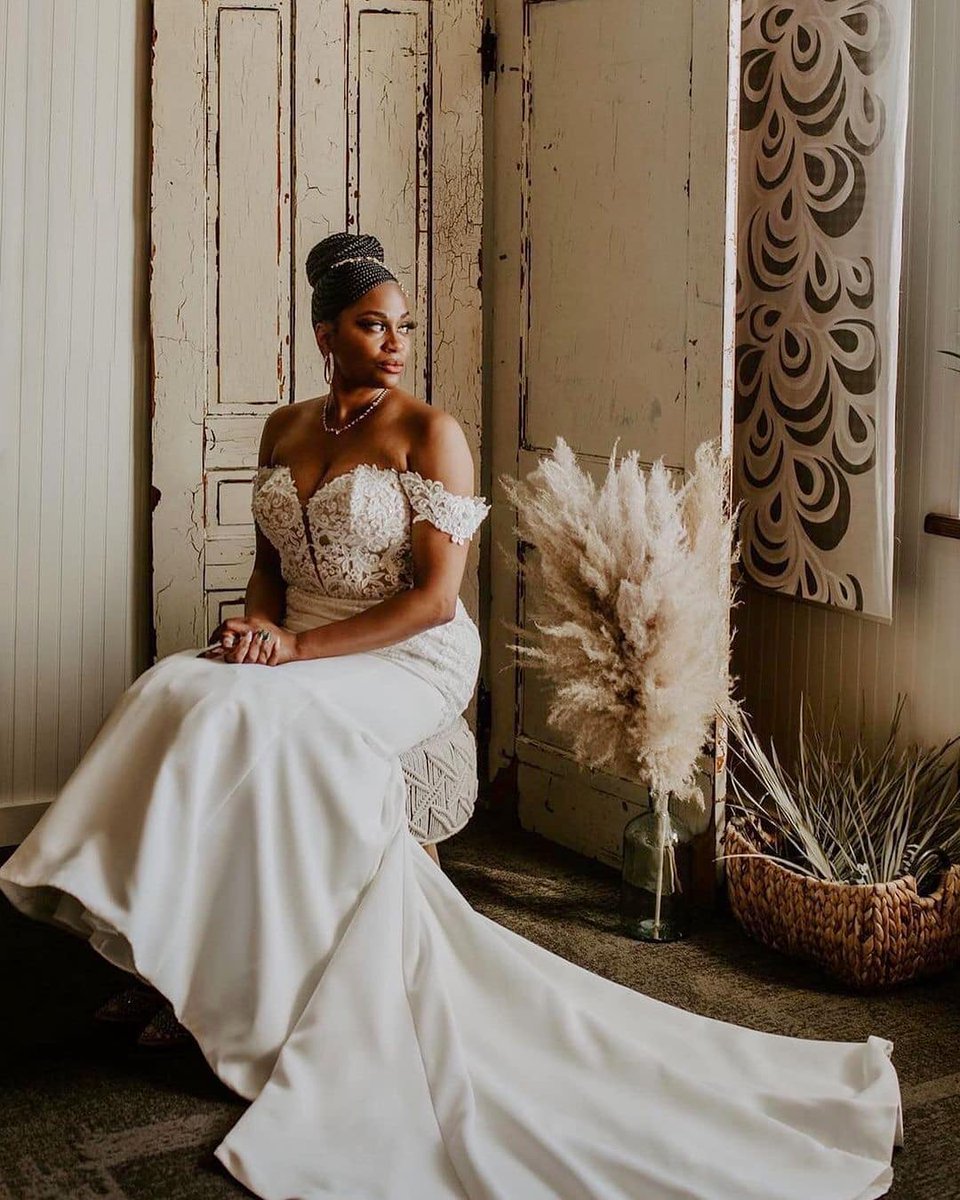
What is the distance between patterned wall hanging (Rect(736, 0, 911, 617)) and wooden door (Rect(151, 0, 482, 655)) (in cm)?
81

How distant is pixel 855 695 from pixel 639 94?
5.11 feet

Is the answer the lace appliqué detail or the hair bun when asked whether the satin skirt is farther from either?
the hair bun

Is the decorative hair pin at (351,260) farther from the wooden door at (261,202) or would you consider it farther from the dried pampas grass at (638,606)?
the wooden door at (261,202)

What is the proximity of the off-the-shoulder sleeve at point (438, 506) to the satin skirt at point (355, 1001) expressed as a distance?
0.46 meters

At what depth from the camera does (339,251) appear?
9.71ft

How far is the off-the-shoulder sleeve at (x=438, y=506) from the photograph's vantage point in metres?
2.91

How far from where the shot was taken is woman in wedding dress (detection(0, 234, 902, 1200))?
85.7 inches

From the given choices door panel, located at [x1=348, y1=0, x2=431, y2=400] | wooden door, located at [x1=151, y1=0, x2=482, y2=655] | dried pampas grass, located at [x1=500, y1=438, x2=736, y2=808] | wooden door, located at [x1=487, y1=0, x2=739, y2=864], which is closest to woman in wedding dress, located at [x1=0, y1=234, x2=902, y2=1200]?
dried pampas grass, located at [x1=500, y1=438, x2=736, y2=808]

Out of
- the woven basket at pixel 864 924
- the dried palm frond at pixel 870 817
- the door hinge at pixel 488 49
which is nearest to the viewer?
the woven basket at pixel 864 924

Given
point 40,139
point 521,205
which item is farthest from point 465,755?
point 40,139

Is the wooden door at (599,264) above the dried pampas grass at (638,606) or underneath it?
above

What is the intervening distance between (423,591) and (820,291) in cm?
127

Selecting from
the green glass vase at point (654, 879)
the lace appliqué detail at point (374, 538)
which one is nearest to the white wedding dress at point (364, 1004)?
the lace appliqué detail at point (374, 538)

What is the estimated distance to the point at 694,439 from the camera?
3307mm
